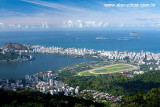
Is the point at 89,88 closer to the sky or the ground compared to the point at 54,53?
closer to the ground

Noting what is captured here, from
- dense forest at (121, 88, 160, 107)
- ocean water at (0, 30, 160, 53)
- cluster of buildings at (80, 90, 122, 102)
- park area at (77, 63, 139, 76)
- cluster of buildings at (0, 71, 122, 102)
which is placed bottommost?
cluster of buildings at (80, 90, 122, 102)

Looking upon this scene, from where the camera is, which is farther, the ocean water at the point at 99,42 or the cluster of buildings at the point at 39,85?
the ocean water at the point at 99,42

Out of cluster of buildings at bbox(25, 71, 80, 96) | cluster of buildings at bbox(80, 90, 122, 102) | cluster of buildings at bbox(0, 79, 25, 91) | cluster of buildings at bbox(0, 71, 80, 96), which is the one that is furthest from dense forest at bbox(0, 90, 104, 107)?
cluster of buildings at bbox(0, 79, 25, 91)

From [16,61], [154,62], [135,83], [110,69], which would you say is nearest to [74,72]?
[110,69]

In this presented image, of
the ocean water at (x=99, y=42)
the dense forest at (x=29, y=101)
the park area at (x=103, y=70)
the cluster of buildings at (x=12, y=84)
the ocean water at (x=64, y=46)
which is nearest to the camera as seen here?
the dense forest at (x=29, y=101)

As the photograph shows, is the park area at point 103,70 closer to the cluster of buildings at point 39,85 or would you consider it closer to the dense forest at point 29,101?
the cluster of buildings at point 39,85

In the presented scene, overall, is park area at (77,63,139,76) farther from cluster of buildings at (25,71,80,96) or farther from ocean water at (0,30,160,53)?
ocean water at (0,30,160,53)

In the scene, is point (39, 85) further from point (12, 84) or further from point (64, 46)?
point (64, 46)

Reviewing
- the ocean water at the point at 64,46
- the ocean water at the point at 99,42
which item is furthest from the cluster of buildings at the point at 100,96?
the ocean water at the point at 99,42

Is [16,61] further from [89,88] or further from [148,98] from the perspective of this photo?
[148,98]

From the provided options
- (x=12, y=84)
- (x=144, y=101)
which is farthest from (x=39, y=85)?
(x=144, y=101)

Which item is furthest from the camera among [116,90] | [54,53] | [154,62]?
[54,53]
